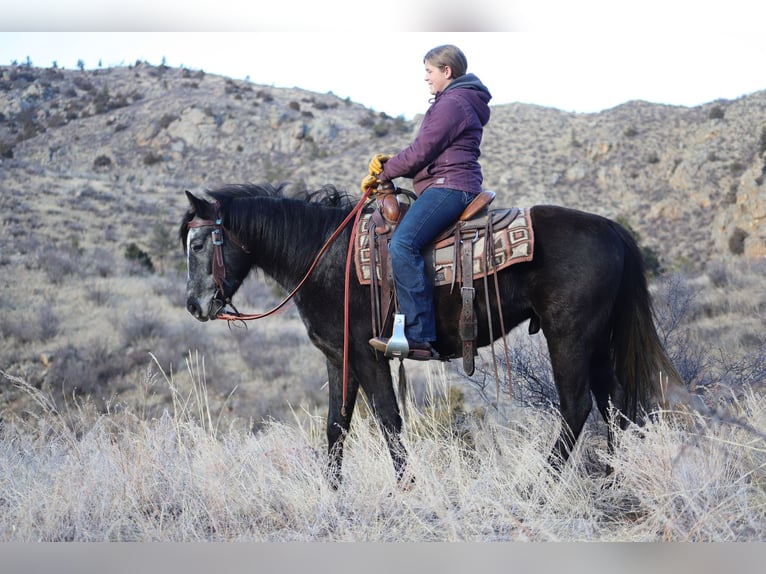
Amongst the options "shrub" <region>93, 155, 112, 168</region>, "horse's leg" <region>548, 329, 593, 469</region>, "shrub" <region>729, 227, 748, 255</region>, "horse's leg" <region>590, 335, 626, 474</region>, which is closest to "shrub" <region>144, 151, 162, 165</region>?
"shrub" <region>93, 155, 112, 168</region>

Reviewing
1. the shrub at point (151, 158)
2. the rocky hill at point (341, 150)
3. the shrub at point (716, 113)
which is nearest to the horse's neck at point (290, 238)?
the rocky hill at point (341, 150)

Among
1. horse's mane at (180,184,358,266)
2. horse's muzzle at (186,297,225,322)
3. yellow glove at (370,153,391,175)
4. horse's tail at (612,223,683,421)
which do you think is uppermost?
yellow glove at (370,153,391,175)

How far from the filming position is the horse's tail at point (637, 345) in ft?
15.2

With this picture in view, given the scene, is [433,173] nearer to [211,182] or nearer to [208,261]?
[208,261]

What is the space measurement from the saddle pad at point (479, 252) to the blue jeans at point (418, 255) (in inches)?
4.7

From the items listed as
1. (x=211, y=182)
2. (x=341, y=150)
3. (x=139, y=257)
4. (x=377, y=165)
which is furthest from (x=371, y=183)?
(x=341, y=150)

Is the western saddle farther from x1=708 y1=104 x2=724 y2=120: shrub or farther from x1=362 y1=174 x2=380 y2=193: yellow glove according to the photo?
x1=708 y1=104 x2=724 y2=120: shrub

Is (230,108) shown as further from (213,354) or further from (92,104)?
(213,354)

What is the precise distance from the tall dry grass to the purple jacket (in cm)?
190

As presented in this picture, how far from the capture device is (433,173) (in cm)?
458

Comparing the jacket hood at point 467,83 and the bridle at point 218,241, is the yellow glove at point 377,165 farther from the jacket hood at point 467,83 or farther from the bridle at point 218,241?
the bridle at point 218,241

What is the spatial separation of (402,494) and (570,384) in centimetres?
134

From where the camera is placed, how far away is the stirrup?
14.1ft

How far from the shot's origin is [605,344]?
4801 millimetres
